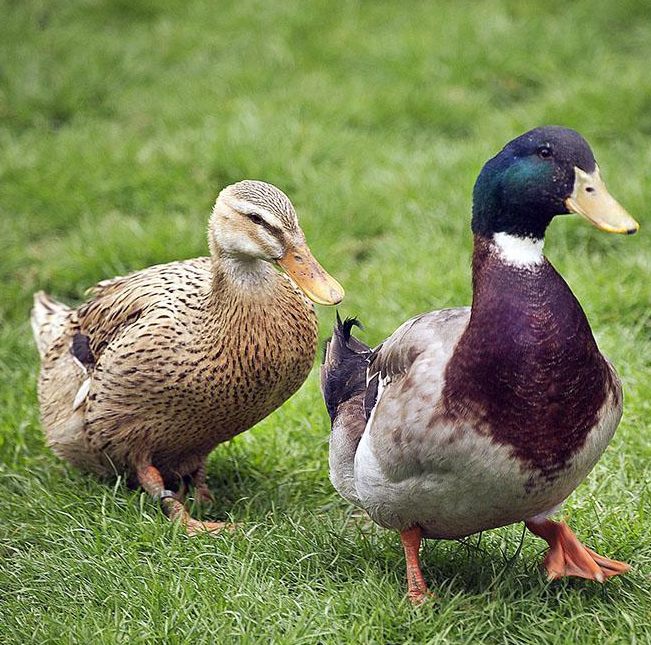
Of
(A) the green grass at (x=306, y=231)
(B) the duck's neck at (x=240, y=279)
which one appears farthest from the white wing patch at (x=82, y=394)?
(B) the duck's neck at (x=240, y=279)

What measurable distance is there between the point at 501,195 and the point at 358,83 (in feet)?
15.3

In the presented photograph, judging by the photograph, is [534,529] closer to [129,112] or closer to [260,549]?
[260,549]

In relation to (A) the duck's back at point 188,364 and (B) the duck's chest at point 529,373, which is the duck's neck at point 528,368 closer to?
(B) the duck's chest at point 529,373

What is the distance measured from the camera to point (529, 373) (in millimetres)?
2830

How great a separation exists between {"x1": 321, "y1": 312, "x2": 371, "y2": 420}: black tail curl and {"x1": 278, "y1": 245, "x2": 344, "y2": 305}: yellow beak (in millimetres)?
191

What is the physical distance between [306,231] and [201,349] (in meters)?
2.34

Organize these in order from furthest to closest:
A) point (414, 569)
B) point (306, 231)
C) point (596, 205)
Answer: point (306, 231) < point (414, 569) < point (596, 205)

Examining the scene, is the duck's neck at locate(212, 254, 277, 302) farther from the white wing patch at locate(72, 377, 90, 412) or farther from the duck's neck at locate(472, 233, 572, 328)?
the duck's neck at locate(472, 233, 572, 328)

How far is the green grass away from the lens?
324 cm

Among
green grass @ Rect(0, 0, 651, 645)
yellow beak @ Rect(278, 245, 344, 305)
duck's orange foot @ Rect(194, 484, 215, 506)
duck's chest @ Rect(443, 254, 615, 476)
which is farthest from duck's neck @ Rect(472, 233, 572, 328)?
duck's orange foot @ Rect(194, 484, 215, 506)

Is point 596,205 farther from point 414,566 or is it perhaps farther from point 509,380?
point 414,566

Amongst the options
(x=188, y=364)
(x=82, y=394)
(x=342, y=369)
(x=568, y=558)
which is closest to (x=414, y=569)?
(x=568, y=558)

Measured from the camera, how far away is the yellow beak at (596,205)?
2766 mm

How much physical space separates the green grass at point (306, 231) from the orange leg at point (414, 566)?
0.19 feet
